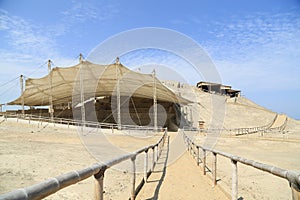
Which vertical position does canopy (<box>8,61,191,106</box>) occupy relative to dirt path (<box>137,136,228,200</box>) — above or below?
above

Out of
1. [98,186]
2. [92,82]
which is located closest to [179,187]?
[98,186]

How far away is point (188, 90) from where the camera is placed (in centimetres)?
5603

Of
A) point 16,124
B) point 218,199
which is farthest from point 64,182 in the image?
point 16,124

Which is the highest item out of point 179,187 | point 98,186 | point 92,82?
point 92,82

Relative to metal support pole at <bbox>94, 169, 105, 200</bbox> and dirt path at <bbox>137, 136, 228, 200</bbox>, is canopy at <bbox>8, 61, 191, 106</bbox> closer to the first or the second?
dirt path at <bbox>137, 136, 228, 200</bbox>


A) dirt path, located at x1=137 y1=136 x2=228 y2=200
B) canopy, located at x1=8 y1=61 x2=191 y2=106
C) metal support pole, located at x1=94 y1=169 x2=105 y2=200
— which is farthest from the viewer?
canopy, located at x1=8 y1=61 x2=191 y2=106

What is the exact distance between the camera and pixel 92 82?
25.7 m

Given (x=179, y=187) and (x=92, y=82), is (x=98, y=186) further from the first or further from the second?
(x=92, y=82)

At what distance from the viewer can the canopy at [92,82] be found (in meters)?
21.3

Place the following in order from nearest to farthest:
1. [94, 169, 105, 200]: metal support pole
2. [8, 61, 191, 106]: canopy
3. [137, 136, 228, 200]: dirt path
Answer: [94, 169, 105, 200]: metal support pole < [137, 136, 228, 200]: dirt path < [8, 61, 191, 106]: canopy

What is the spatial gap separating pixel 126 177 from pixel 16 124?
18.2m

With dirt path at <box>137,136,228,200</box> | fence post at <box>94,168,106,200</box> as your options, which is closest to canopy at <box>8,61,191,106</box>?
dirt path at <box>137,136,228,200</box>

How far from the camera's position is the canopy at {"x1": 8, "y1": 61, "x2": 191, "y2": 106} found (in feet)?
70.0

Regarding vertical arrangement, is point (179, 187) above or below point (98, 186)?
below
